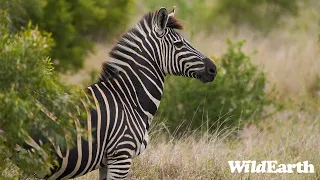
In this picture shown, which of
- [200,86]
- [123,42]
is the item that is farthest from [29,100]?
[200,86]

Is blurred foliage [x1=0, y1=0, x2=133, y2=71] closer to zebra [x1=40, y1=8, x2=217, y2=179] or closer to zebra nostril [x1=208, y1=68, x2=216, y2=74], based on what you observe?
zebra [x1=40, y1=8, x2=217, y2=179]

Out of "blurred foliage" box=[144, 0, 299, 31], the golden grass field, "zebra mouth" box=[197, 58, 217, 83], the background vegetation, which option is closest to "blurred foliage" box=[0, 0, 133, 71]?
the background vegetation

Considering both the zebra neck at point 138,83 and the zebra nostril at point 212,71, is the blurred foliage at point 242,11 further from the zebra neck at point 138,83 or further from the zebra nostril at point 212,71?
the zebra neck at point 138,83

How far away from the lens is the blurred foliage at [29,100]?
177 inches

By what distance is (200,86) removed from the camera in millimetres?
10625

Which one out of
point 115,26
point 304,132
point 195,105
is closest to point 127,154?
point 304,132

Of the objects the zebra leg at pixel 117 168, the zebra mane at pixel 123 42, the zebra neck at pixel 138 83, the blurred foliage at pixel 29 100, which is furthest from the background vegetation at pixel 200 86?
the zebra neck at pixel 138 83

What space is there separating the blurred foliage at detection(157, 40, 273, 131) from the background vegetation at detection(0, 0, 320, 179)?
0.06ft

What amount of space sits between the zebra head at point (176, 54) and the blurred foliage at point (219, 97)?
134 inches

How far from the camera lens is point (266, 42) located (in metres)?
18.0

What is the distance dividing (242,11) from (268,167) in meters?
15.3

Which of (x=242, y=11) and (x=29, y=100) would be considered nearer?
(x=29, y=100)

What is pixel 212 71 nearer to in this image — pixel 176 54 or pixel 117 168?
pixel 176 54

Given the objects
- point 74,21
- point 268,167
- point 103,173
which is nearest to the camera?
point 103,173
